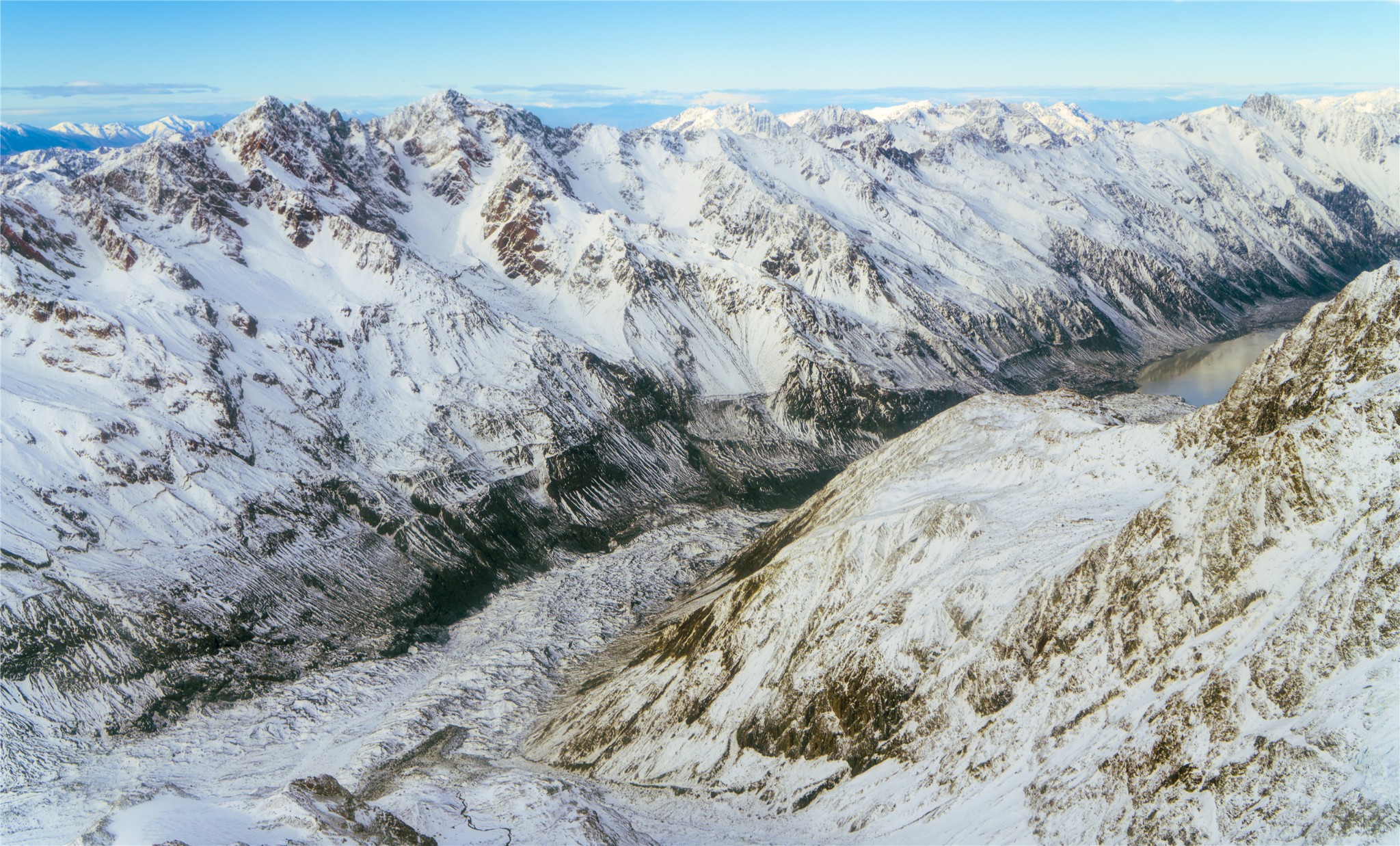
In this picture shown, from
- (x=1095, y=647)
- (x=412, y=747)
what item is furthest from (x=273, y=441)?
(x=1095, y=647)

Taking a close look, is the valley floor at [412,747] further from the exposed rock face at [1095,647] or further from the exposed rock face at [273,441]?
the exposed rock face at [1095,647]

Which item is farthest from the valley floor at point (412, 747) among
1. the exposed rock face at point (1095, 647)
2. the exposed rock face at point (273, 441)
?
A: the exposed rock face at point (1095, 647)

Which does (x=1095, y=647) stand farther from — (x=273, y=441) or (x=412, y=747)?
(x=273, y=441)

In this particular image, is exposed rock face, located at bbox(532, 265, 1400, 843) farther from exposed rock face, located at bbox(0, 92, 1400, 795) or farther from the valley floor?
exposed rock face, located at bbox(0, 92, 1400, 795)

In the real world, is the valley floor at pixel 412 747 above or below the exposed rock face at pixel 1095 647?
below

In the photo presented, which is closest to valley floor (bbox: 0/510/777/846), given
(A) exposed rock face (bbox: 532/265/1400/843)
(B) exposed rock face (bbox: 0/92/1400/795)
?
(B) exposed rock face (bbox: 0/92/1400/795)

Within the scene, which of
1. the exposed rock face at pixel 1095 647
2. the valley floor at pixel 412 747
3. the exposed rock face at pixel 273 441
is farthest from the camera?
the exposed rock face at pixel 273 441

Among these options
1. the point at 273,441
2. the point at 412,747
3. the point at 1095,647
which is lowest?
the point at 412,747

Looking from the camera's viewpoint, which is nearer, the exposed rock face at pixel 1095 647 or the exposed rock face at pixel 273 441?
the exposed rock face at pixel 1095 647
